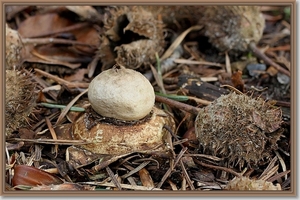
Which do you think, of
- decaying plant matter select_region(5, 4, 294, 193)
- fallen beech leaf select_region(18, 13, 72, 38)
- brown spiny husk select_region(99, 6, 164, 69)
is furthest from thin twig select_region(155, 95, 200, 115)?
fallen beech leaf select_region(18, 13, 72, 38)

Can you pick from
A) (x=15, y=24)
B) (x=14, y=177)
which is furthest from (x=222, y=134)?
(x=15, y=24)

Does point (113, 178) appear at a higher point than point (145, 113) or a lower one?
lower

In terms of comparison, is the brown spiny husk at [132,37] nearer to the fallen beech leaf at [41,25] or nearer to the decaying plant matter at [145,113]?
the decaying plant matter at [145,113]

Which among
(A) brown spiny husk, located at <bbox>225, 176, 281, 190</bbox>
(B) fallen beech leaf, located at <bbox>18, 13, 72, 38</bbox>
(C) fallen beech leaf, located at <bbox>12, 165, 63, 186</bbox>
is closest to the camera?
(A) brown spiny husk, located at <bbox>225, 176, 281, 190</bbox>

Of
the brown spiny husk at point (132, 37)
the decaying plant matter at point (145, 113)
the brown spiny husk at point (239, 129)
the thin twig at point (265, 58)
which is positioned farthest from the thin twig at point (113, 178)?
the thin twig at point (265, 58)

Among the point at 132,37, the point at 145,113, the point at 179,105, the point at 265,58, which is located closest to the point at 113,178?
the point at 145,113

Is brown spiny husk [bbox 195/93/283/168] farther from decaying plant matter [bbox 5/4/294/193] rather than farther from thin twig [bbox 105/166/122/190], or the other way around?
thin twig [bbox 105/166/122/190]

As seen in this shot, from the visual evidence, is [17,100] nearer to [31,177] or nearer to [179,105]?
[31,177]
